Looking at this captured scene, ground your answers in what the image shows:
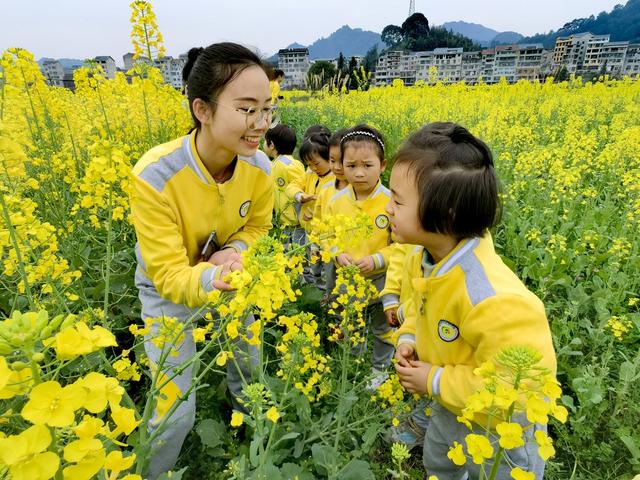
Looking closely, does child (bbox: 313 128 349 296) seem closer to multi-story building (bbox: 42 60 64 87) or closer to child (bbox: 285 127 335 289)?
child (bbox: 285 127 335 289)

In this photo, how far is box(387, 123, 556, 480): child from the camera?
3.98 feet

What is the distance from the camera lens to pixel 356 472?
4.98 ft

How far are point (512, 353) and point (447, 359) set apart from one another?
79 cm

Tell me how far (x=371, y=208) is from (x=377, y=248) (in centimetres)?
26

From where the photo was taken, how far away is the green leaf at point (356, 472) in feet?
4.95

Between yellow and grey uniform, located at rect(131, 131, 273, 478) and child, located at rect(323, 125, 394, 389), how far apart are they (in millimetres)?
711

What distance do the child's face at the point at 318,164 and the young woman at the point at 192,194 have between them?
1806mm

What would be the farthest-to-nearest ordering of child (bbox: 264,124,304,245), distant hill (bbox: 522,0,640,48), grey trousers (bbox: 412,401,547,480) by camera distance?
1. distant hill (bbox: 522,0,640,48)
2. child (bbox: 264,124,304,245)
3. grey trousers (bbox: 412,401,547,480)

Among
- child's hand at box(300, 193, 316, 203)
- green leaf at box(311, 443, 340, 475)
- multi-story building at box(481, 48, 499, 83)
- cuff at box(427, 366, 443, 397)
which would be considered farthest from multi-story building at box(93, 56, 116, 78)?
multi-story building at box(481, 48, 499, 83)

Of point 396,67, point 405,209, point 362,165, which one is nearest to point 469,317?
point 405,209

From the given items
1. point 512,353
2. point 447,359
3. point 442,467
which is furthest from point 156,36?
point 442,467

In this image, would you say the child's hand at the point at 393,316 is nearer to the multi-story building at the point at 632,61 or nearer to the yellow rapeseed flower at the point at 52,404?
the yellow rapeseed flower at the point at 52,404

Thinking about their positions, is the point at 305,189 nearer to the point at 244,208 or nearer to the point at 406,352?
the point at 244,208

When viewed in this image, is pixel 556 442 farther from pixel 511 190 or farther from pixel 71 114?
pixel 71 114
